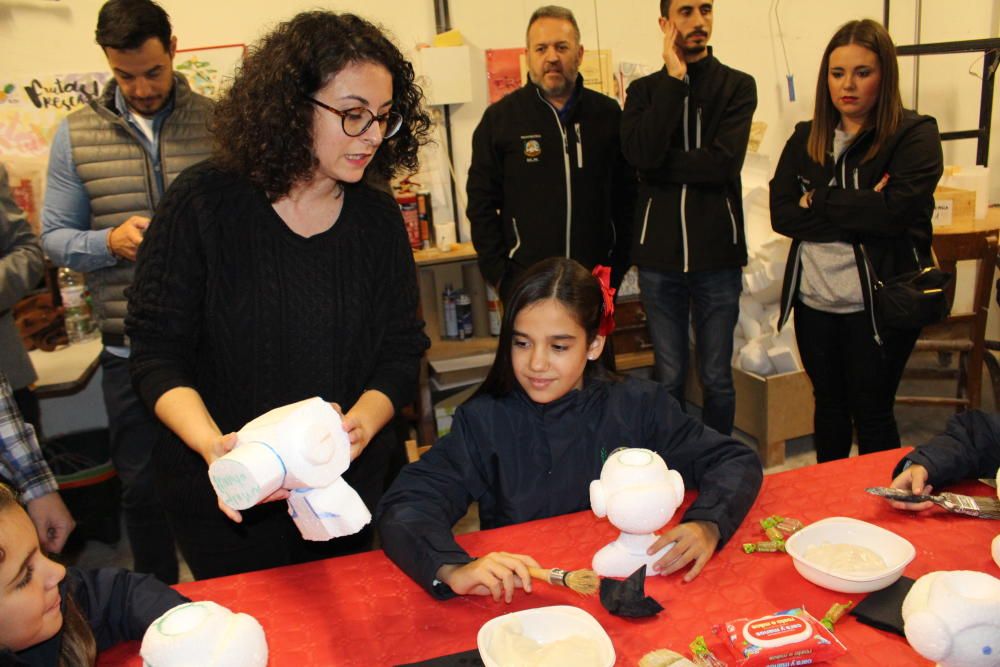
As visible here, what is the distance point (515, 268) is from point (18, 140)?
211 centimetres

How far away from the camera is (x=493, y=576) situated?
3.99 ft

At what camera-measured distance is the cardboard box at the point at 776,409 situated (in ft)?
10.8

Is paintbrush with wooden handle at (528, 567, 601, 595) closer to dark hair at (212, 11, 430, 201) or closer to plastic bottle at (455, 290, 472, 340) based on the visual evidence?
dark hair at (212, 11, 430, 201)

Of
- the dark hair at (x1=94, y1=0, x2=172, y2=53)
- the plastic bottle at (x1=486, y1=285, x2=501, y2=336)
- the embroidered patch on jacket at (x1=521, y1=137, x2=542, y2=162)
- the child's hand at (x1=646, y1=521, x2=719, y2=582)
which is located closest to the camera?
the child's hand at (x1=646, y1=521, x2=719, y2=582)

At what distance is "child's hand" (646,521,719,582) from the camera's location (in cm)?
129

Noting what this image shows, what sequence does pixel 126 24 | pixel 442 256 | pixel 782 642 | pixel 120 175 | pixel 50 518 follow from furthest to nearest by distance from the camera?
pixel 442 256
pixel 120 175
pixel 126 24
pixel 50 518
pixel 782 642

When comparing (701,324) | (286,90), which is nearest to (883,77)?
(701,324)

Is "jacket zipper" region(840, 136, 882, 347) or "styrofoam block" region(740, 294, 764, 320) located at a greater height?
"jacket zipper" region(840, 136, 882, 347)

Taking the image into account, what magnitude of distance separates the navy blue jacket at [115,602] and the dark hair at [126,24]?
1425 millimetres

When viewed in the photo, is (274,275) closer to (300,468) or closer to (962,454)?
(300,468)

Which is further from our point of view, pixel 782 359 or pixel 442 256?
pixel 442 256

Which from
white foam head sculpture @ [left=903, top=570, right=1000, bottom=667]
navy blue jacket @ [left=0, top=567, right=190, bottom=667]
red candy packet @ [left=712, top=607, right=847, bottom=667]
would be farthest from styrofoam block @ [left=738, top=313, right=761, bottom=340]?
navy blue jacket @ [left=0, top=567, right=190, bottom=667]

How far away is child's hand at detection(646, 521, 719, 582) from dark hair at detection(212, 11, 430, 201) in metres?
0.90

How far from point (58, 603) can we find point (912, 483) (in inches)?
54.8
